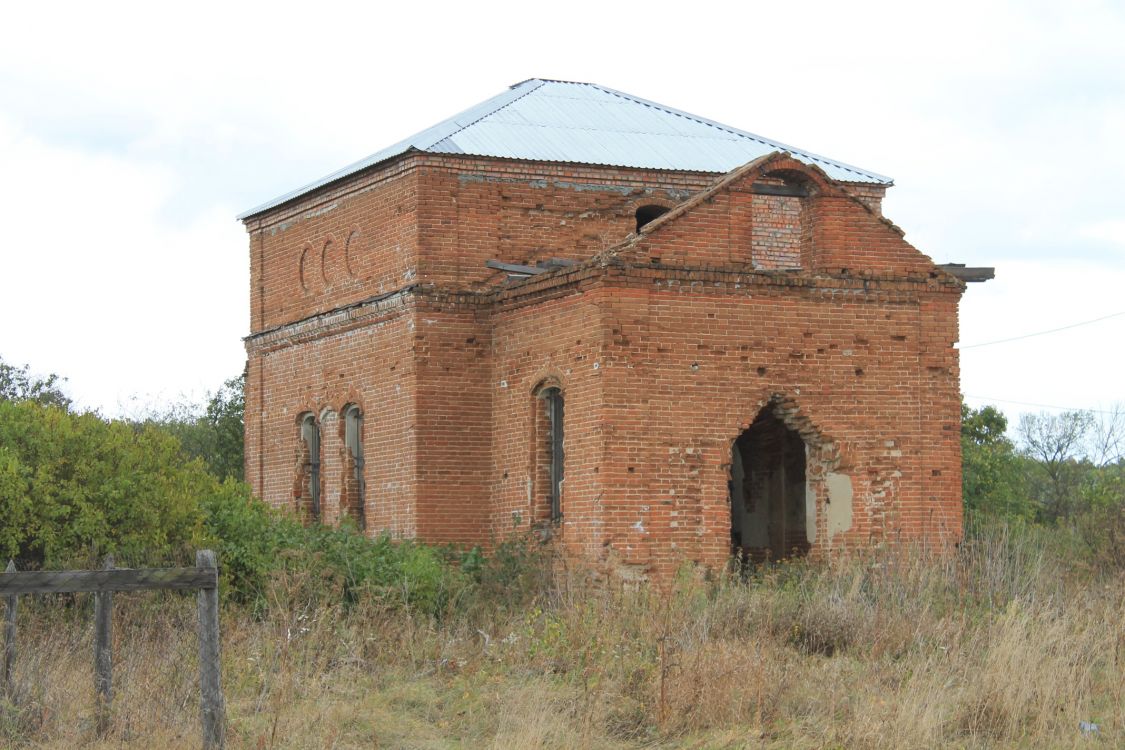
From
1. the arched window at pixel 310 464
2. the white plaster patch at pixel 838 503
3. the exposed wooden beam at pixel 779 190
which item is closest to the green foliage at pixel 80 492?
the arched window at pixel 310 464

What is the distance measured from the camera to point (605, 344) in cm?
1803

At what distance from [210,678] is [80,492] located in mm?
5881

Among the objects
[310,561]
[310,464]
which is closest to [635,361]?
[310,561]

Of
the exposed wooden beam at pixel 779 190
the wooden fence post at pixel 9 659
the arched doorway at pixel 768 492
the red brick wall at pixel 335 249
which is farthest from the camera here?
the arched doorway at pixel 768 492

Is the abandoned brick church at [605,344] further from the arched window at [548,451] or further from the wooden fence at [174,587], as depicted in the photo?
the wooden fence at [174,587]

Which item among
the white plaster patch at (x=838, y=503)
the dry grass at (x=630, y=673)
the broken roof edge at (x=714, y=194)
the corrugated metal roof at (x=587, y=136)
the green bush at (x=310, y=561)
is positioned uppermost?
the corrugated metal roof at (x=587, y=136)

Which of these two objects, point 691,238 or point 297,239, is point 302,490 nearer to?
point 297,239

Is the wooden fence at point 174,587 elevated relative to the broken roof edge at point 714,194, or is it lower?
lower

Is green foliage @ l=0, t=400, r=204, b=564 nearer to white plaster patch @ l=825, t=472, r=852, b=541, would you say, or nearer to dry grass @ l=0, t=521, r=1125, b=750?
dry grass @ l=0, t=521, r=1125, b=750

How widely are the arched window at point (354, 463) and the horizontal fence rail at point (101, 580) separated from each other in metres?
11.7

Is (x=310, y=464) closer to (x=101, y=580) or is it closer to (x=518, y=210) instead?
(x=518, y=210)

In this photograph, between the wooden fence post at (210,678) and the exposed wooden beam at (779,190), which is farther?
the exposed wooden beam at (779,190)

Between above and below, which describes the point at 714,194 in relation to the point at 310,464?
above

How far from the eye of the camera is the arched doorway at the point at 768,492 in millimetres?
21328
